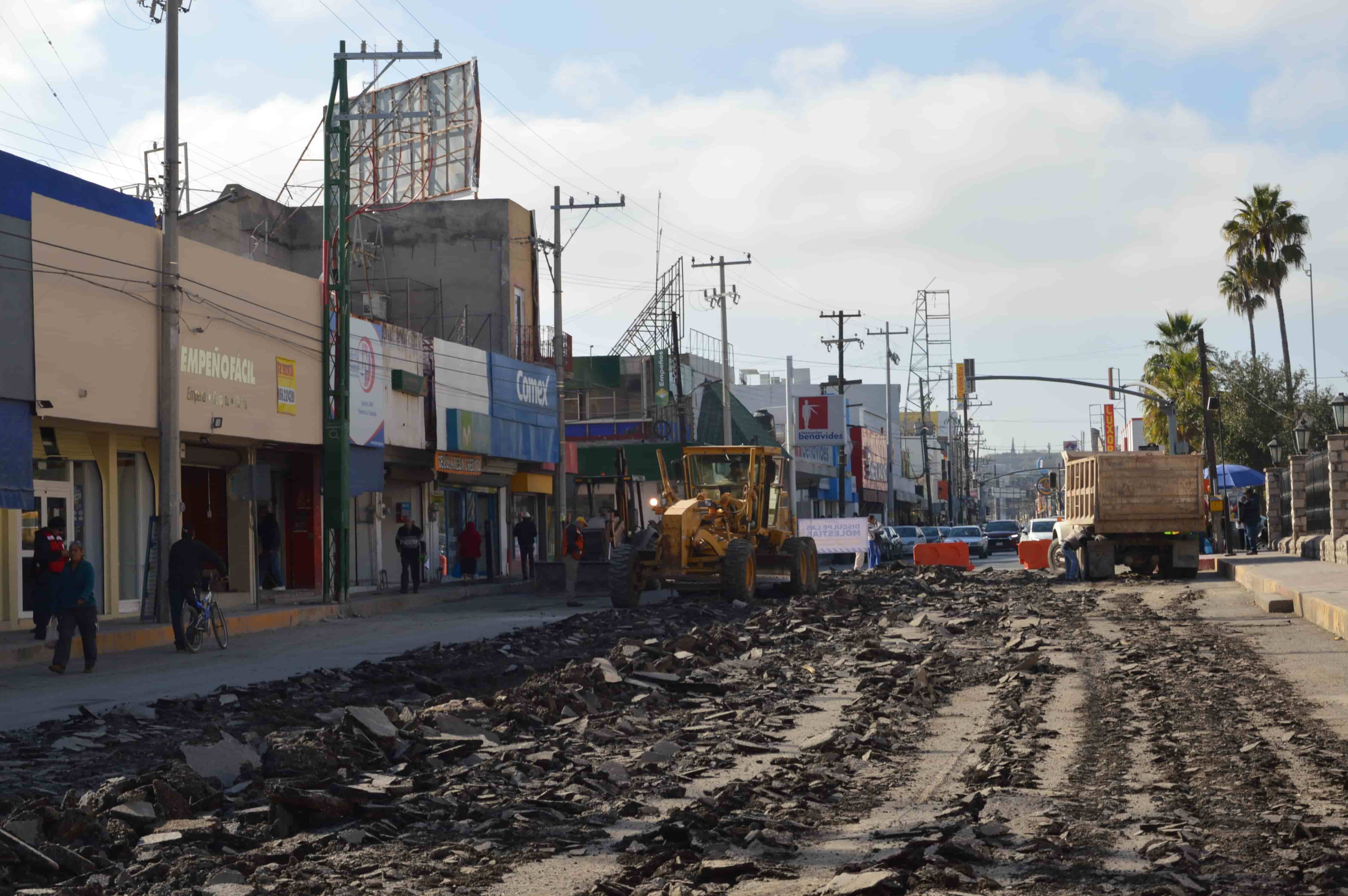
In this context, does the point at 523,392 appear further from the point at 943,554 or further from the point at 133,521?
the point at 133,521

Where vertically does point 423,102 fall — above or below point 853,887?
above

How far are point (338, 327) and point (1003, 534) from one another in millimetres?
45669

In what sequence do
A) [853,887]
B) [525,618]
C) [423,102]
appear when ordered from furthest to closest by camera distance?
[423,102] < [525,618] < [853,887]

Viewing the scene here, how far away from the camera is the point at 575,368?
59.2m

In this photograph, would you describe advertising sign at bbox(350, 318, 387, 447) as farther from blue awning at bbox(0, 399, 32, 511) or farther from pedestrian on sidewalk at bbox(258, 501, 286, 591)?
blue awning at bbox(0, 399, 32, 511)

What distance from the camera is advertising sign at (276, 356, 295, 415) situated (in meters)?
28.9

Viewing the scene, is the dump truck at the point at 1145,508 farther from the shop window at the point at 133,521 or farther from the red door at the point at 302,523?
the shop window at the point at 133,521

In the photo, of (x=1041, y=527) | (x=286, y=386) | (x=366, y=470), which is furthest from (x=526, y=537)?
(x=1041, y=527)

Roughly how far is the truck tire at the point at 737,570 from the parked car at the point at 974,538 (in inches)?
1345

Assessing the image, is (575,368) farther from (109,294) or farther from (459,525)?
Result: (109,294)

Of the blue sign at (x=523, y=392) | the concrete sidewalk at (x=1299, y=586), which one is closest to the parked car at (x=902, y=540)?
the blue sign at (x=523, y=392)

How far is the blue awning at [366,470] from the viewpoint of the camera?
104 ft

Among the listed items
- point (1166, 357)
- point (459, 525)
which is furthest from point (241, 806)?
point (1166, 357)

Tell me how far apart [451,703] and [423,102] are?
30.1 meters
